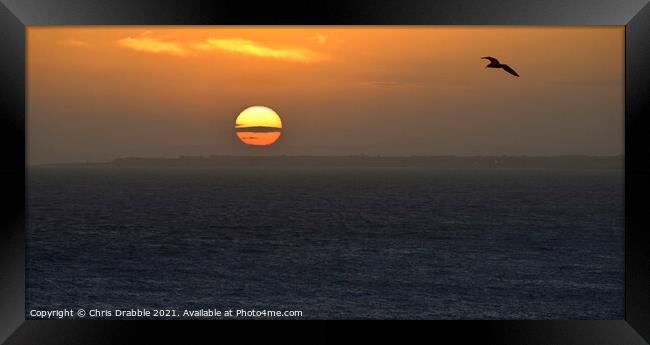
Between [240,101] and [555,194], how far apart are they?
34244 mm

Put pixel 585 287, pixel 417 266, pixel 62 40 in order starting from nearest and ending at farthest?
pixel 585 287 < pixel 417 266 < pixel 62 40

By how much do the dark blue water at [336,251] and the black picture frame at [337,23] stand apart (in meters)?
33.6

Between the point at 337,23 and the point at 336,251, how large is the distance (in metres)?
47.0

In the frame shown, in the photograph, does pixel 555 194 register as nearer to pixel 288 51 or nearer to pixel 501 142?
pixel 501 142

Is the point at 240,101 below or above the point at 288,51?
below

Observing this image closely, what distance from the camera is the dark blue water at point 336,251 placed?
4031 cm

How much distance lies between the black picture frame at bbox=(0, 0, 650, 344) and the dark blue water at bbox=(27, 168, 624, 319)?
33599 mm

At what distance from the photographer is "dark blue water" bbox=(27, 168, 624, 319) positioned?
4031cm

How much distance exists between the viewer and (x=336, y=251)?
50.3 meters

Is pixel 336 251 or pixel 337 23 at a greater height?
pixel 337 23

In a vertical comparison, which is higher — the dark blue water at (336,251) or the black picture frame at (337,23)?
the black picture frame at (337,23)

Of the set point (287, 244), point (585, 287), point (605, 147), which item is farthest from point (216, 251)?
point (605, 147)

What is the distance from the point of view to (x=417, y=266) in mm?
46500

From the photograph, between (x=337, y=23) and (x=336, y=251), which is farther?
(x=336, y=251)
